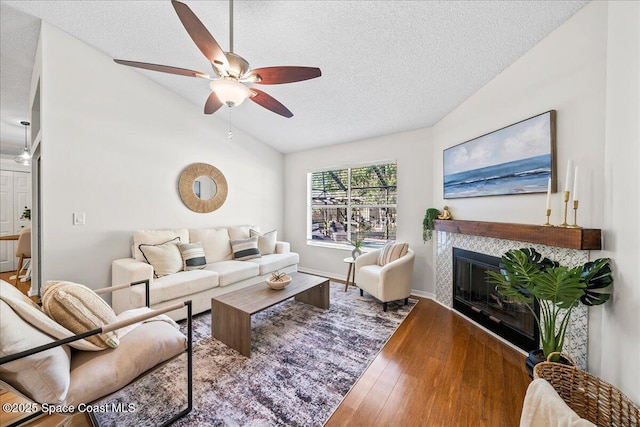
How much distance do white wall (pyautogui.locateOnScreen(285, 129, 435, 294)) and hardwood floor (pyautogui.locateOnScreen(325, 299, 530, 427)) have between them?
1297mm

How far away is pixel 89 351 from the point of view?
129cm

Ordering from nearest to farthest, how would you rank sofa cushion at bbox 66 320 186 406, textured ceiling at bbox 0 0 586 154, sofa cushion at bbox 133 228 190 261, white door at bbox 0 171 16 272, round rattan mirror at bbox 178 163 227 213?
1. sofa cushion at bbox 66 320 186 406
2. textured ceiling at bbox 0 0 586 154
3. sofa cushion at bbox 133 228 190 261
4. round rattan mirror at bbox 178 163 227 213
5. white door at bbox 0 171 16 272

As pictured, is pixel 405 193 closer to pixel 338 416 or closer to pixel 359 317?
pixel 359 317

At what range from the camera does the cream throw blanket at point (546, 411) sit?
91 centimetres

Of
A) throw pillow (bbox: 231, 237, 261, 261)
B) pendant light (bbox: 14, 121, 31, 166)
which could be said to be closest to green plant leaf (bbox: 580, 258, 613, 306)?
throw pillow (bbox: 231, 237, 261, 261)

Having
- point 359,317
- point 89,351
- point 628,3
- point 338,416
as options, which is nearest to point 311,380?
point 338,416

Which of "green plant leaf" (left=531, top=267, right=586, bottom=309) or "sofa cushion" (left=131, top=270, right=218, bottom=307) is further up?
"green plant leaf" (left=531, top=267, right=586, bottom=309)

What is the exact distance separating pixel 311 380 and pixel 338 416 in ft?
1.17

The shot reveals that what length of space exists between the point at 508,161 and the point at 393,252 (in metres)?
1.70

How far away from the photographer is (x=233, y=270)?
3150 mm

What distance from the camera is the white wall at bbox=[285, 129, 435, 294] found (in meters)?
3.52


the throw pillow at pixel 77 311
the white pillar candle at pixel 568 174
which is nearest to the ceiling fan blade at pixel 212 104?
the throw pillow at pixel 77 311

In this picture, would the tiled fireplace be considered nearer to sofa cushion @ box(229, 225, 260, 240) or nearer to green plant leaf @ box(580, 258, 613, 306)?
green plant leaf @ box(580, 258, 613, 306)

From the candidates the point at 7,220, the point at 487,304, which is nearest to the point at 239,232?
the point at 487,304
